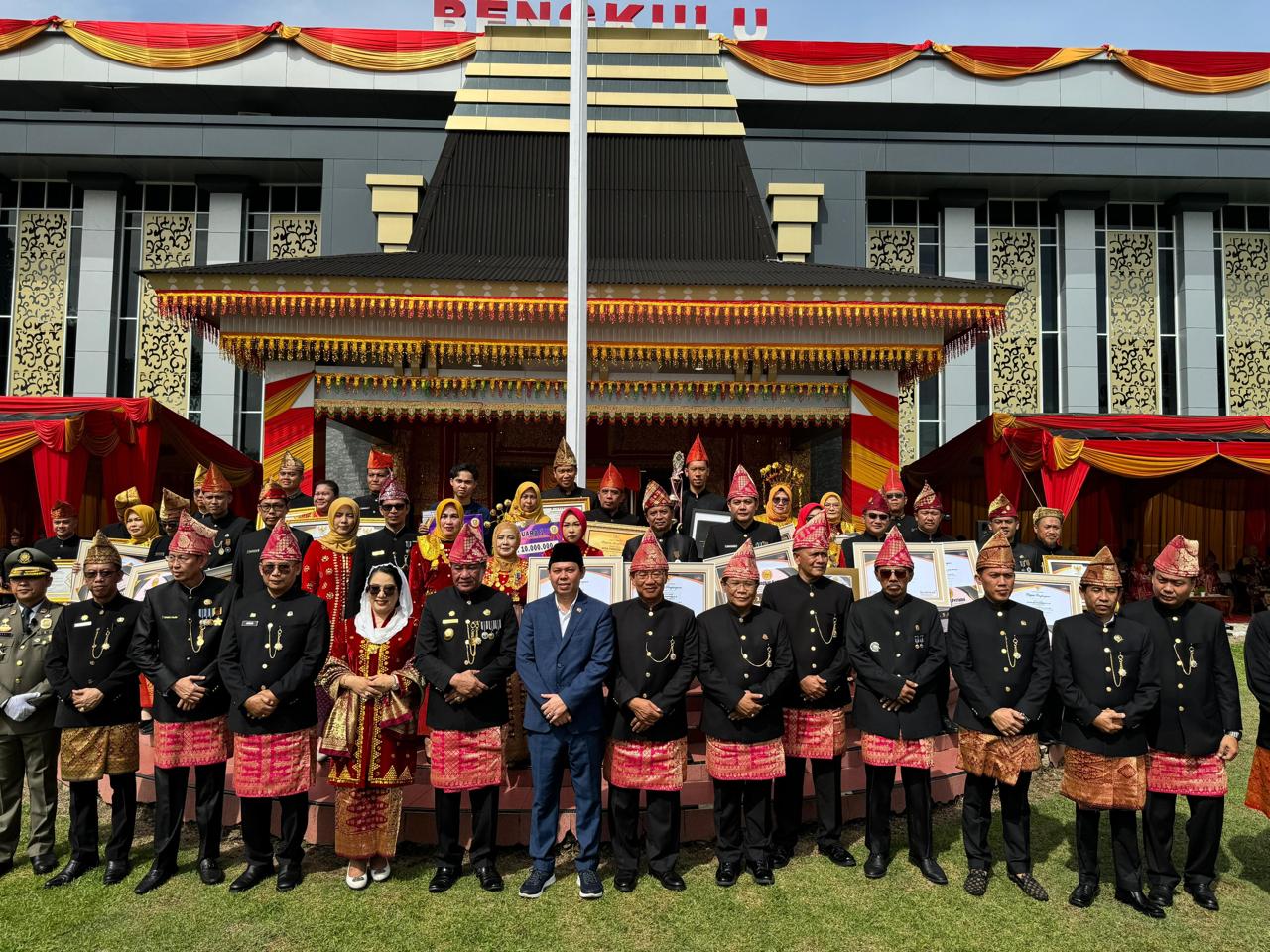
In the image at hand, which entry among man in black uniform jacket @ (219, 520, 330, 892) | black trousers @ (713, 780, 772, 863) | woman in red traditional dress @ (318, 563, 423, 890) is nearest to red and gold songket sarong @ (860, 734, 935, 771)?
black trousers @ (713, 780, 772, 863)

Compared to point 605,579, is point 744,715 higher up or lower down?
lower down

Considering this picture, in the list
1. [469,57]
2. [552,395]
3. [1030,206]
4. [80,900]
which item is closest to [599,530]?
[80,900]

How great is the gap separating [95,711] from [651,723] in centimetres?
280

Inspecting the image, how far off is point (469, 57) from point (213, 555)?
15.0 m

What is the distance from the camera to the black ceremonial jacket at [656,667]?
413 cm

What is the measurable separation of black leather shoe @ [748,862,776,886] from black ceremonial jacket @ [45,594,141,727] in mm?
3294

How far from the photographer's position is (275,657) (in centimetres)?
404

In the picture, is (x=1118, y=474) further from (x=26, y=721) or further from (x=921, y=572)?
(x=26, y=721)

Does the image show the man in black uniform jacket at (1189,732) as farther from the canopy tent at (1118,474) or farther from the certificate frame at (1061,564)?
the canopy tent at (1118,474)

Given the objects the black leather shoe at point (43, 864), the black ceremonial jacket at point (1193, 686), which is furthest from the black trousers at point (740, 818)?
the black leather shoe at point (43, 864)

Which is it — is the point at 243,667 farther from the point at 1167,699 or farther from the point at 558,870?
the point at 1167,699

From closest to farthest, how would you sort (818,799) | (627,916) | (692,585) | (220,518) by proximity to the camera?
(627,916) → (818,799) → (692,585) → (220,518)

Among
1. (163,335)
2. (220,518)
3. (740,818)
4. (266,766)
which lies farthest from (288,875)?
(163,335)

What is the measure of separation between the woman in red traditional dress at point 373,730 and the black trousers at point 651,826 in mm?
1079
